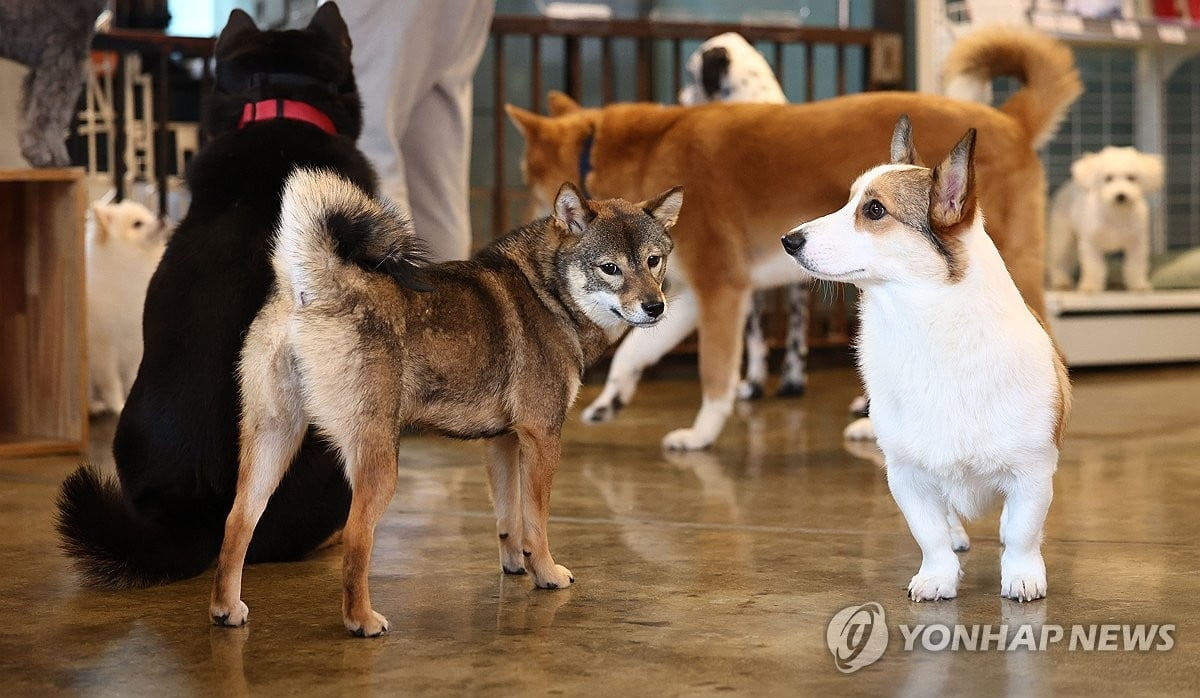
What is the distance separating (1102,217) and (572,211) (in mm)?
4296

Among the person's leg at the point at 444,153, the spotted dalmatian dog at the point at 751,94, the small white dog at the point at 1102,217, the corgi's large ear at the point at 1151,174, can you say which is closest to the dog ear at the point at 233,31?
the person's leg at the point at 444,153

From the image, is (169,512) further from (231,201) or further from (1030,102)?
(1030,102)

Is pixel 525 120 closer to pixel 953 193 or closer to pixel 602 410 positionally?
pixel 602 410

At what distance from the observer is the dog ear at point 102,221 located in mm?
4547

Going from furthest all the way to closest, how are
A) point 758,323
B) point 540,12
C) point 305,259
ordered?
point 540,12 < point 758,323 < point 305,259

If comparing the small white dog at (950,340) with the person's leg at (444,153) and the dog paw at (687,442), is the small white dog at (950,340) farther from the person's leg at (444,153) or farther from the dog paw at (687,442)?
the person's leg at (444,153)

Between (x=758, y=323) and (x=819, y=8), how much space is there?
2.09 m

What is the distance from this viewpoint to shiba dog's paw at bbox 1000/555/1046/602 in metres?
2.17

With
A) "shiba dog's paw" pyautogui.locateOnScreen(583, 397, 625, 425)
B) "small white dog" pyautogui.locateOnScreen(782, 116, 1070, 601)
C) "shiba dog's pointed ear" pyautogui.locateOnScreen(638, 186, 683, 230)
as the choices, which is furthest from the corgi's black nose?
"shiba dog's paw" pyautogui.locateOnScreen(583, 397, 625, 425)

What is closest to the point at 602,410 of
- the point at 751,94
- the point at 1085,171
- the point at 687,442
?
the point at 687,442

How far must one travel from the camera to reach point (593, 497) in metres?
3.21

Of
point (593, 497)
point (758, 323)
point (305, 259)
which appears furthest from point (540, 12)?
point (305, 259)

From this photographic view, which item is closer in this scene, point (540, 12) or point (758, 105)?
point (758, 105)

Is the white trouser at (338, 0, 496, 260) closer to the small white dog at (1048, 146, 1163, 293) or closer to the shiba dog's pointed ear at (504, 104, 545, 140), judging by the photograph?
the shiba dog's pointed ear at (504, 104, 545, 140)
